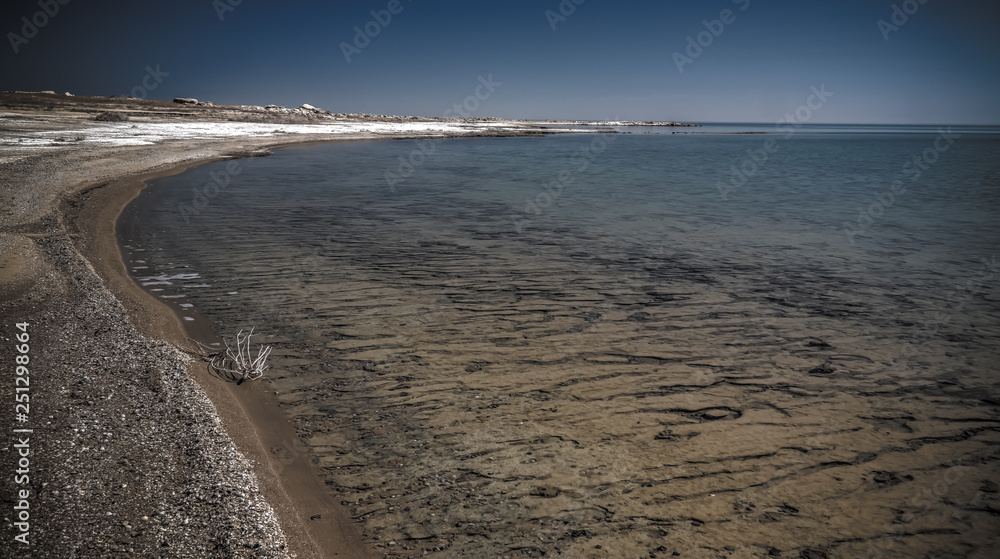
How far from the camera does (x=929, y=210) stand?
1680 centimetres

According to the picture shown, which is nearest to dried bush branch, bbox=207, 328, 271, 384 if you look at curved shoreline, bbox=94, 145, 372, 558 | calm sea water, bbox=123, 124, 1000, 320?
curved shoreline, bbox=94, 145, 372, 558

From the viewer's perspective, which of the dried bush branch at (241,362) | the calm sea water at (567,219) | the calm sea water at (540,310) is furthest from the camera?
the calm sea water at (567,219)

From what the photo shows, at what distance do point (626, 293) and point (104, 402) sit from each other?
6.76 metres

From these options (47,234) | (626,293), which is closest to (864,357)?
(626,293)

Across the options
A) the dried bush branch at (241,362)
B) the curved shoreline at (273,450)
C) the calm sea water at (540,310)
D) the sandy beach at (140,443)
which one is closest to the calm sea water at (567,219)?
the calm sea water at (540,310)

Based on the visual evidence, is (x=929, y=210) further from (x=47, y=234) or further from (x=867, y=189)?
(x=47, y=234)

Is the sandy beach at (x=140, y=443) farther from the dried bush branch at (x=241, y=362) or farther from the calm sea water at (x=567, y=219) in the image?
the calm sea water at (x=567, y=219)

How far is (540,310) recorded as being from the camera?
7449mm

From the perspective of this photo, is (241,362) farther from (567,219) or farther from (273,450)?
(567,219)

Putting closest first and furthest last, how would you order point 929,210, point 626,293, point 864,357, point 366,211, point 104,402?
point 104,402 < point 864,357 < point 626,293 < point 366,211 < point 929,210

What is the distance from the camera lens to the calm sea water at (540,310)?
4.50m

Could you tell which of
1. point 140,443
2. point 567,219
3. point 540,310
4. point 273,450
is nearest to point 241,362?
point 273,450

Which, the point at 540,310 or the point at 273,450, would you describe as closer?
the point at 273,450

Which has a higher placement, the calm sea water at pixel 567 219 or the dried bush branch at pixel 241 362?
the calm sea water at pixel 567 219
